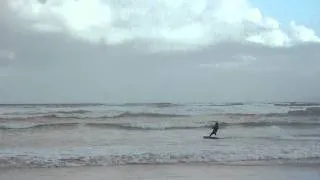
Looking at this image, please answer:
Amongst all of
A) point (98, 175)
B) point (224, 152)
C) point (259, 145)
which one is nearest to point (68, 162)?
point (98, 175)

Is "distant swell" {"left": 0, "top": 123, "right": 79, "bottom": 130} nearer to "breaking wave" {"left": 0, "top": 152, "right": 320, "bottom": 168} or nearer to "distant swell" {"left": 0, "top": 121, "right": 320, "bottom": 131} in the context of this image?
"distant swell" {"left": 0, "top": 121, "right": 320, "bottom": 131}

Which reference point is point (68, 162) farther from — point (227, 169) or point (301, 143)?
point (301, 143)

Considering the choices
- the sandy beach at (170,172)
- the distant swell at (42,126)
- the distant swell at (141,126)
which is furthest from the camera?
the distant swell at (141,126)

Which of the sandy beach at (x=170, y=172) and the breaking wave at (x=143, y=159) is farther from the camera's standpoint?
the breaking wave at (x=143, y=159)

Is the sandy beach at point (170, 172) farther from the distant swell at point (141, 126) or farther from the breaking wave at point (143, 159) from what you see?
the distant swell at point (141, 126)

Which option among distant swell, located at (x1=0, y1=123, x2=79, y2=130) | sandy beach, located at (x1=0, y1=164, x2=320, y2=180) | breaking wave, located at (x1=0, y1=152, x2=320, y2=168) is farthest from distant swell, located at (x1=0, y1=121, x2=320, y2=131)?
sandy beach, located at (x1=0, y1=164, x2=320, y2=180)

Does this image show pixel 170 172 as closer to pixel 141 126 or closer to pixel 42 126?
pixel 141 126

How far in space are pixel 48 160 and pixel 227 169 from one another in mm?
4139

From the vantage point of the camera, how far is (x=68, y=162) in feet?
35.1

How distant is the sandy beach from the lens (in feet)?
29.2

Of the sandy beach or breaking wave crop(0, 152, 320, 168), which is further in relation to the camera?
breaking wave crop(0, 152, 320, 168)

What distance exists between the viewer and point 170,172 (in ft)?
30.8

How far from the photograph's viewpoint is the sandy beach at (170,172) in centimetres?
890

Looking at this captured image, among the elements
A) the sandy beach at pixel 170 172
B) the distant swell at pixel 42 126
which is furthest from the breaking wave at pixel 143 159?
the distant swell at pixel 42 126
